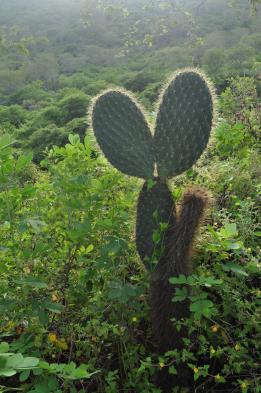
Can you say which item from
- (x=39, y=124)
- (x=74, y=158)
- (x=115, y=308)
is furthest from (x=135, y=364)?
(x=39, y=124)

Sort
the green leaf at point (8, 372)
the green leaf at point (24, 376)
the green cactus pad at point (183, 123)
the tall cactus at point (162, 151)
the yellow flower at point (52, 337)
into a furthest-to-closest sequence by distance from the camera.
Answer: the green cactus pad at point (183, 123) → the tall cactus at point (162, 151) → the yellow flower at point (52, 337) → the green leaf at point (24, 376) → the green leaf at point (8, 372)

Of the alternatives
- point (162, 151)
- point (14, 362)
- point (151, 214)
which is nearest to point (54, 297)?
point (151, 214)

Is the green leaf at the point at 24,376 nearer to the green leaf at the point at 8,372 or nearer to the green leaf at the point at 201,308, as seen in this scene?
the green leaf at the point at 8,372

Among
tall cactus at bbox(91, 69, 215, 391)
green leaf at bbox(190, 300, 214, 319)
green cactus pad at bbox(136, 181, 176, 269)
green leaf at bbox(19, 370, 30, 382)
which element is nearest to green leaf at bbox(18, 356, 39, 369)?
green leaf at bbox(19, 370, 30, 382)

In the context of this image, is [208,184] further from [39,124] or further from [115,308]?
[39,124]

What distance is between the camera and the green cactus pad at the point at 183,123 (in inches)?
88.0

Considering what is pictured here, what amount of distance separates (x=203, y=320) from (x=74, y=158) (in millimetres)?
1027

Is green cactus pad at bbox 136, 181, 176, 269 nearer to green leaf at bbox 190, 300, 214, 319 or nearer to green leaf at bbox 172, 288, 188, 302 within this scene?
green leaf at bbox 172, 288, 188, 302

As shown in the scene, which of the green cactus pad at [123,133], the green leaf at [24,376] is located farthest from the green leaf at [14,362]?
the green cactus pad at [123,133]

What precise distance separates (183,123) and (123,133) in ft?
1.04

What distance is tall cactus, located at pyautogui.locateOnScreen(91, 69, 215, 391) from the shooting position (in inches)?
78.5

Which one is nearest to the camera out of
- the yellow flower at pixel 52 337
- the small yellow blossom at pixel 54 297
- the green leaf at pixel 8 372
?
A: the green leaf at pixel 8 372

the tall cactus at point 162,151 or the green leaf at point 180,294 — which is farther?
the tall cactus at point 162,151

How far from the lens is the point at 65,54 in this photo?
3086cm
